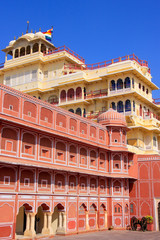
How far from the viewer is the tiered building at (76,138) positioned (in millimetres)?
22469

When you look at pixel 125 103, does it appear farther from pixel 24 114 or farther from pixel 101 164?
pixel 24 114

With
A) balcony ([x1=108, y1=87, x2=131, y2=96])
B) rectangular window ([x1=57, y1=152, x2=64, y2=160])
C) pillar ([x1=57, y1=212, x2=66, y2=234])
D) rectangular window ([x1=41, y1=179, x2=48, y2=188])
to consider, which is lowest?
pillar ([x1=57, y1=212, x2=66, y2=234])

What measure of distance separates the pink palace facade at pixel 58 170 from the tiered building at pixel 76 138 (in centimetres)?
8

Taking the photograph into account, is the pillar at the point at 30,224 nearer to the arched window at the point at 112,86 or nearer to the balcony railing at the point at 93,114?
the balcony railing at the point at 93,114

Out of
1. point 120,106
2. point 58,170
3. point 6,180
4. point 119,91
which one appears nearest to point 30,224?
point 6,180

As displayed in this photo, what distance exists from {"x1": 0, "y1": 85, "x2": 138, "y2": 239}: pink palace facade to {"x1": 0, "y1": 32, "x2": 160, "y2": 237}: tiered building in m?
0.08

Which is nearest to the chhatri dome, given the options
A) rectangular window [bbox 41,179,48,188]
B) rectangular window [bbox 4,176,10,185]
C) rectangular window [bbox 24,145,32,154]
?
rectangular window [bbox 41,179,48,188]

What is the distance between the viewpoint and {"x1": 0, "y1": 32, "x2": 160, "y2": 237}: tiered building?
73.7 ft

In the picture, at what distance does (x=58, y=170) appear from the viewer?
2523cm

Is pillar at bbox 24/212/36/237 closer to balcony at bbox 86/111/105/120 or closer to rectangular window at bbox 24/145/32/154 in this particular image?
rectangular window at bbox 24/145/32/154

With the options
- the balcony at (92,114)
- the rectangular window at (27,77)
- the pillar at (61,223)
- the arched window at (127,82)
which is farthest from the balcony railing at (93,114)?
the pillar at (61,223)

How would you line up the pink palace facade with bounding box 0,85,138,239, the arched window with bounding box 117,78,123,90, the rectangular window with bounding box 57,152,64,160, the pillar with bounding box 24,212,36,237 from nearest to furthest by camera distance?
the pink palace facade with bounding box 0,85,138,239
the pillar with bounding box 24,212,36,237
the rectangular window with bounding box 57,152,64,160
the arched window with bounding box 117,78,123,90

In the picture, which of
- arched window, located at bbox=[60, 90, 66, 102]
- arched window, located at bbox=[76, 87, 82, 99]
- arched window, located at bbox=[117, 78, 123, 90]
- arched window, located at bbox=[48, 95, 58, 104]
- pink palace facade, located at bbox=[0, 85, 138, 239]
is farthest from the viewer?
arched window, located at bbox=[48, 95, 58, 104]

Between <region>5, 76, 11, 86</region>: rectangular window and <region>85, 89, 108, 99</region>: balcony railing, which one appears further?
<region>5, 76, 11, 86</region>: rectangular window
